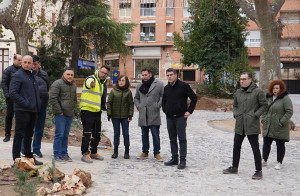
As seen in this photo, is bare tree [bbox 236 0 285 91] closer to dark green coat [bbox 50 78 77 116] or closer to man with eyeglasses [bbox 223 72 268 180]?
man with eyeglasses [bbox 223 72 268 180]

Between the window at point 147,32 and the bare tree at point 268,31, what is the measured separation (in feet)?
113

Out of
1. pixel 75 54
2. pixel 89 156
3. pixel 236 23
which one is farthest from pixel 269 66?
pixel 75 54

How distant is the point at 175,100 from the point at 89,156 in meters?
1.92

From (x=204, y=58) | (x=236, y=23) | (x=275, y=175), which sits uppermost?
(x=236, y=23)

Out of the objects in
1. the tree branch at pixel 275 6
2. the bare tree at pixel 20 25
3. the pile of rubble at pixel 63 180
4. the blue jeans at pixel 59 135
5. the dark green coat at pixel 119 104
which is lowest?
the pile of rubble at pixel 63 180

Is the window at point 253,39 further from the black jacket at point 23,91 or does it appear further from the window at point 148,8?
the black jacket at point 23,91

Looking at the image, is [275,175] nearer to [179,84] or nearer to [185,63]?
[179,84]

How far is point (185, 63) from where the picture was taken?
29.1 metres

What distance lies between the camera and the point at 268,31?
14.2 meters

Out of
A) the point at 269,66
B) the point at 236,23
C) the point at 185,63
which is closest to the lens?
the point at 269,66

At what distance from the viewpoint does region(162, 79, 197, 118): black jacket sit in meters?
7.84

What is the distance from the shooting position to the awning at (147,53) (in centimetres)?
4875

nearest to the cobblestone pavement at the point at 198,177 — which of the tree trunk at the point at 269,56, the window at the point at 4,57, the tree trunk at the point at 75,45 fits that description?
the tree trunk at the point at 269,56

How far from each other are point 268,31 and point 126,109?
7.54 m
